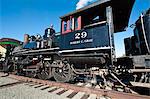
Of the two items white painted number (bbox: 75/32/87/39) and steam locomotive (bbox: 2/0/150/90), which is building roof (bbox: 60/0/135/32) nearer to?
steam locomotive (bbox: 2/0/150/90)

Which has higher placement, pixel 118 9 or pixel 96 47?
pixel 118 9

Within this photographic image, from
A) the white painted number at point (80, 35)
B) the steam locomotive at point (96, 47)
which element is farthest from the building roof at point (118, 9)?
the white painted number at point (80, 35)

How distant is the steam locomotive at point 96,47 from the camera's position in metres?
4.88

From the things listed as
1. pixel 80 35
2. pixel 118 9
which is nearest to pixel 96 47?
pixel 80 35

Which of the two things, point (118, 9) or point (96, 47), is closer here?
point (96, 47)

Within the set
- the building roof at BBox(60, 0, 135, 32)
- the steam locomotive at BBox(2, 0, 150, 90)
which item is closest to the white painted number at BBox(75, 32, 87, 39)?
the steam locomotive at BBox(2, 0, 150, 90)

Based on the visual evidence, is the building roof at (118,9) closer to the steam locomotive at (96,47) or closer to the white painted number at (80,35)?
the steam locomotive at (96,47)

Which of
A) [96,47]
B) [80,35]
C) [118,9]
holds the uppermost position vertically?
[118,9]

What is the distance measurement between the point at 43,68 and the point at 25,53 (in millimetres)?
2446

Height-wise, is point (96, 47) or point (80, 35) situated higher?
point (80, 35)

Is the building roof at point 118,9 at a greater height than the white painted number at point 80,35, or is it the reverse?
the building roof at point 118,9

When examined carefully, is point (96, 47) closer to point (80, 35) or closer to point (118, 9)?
point (80, 35)

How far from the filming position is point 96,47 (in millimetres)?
5324

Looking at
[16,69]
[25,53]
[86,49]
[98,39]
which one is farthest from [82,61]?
[16,69]
